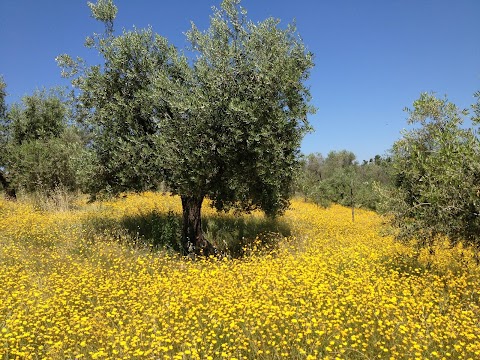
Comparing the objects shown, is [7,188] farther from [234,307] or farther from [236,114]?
[234,307]

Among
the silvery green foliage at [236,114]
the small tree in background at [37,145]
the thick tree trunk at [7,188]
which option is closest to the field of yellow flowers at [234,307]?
the silvery green foliage at [236,114]

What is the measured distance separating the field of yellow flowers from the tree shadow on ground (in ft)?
Result: 4.76

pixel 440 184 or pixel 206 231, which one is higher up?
pixel 440 184

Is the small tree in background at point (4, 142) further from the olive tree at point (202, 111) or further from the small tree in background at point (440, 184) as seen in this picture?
the small tree in background at point (440, 184)

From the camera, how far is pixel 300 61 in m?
12.8

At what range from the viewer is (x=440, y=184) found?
8555 millimetres

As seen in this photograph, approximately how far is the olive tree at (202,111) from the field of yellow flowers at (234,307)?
2713 mm

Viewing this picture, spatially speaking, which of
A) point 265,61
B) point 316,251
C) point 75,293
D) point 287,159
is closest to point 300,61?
point 265,61

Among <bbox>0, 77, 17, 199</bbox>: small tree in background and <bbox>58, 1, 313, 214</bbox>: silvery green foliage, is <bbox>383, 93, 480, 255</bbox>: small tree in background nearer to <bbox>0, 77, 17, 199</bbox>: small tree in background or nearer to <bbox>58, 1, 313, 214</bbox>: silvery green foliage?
<bbox>58, 1, 313, 214</bbox>: silvery green foliage

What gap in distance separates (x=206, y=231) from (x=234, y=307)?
30.3 feet

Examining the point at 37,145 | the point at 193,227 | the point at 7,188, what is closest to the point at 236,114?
the point at 193,227

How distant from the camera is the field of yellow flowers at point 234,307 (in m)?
5.61

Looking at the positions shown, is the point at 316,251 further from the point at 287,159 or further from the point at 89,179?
the point at 89,179

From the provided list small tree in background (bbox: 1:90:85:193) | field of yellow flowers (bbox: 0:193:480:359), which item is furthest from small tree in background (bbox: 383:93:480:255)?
small tree in background (bbox: 1:90:85:193)
